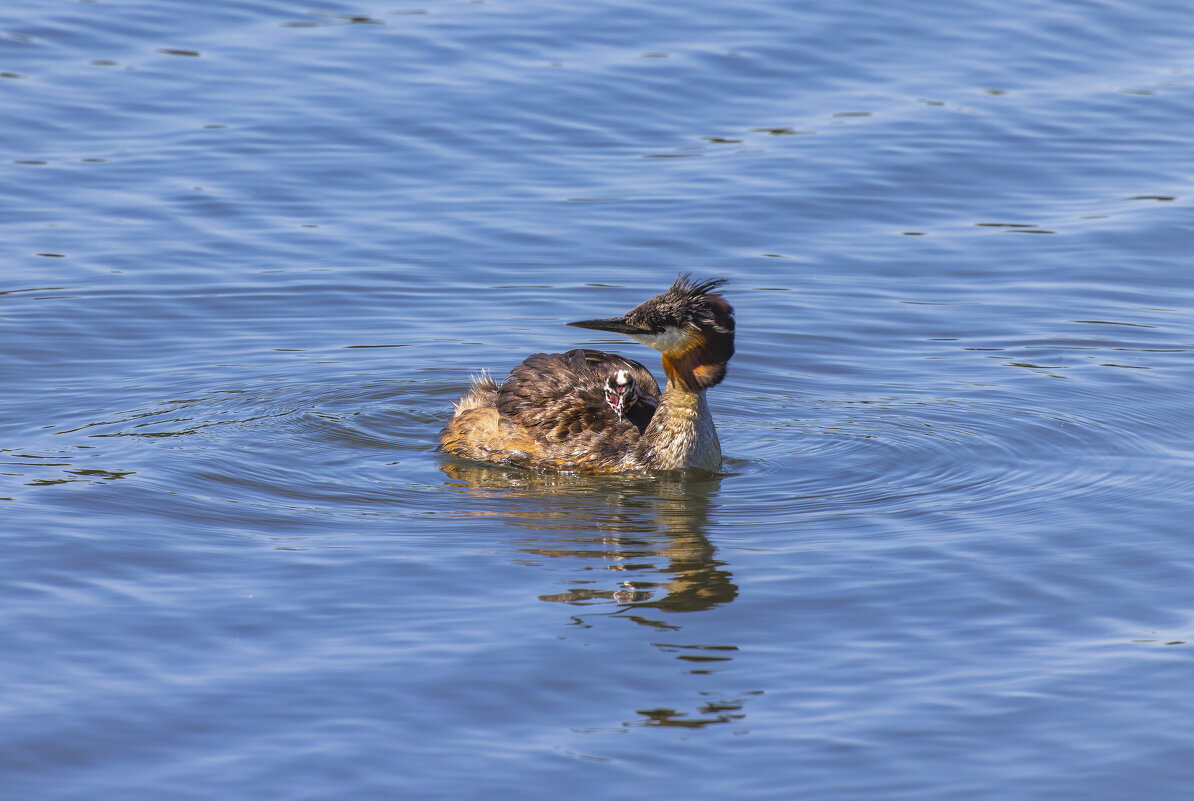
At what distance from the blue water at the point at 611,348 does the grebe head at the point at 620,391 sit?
1.74 ft

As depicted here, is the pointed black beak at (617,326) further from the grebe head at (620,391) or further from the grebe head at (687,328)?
the grebe head at (620,391)

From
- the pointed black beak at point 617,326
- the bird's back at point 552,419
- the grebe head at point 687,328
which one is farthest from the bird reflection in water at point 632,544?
the pointed black beak at point 617,326

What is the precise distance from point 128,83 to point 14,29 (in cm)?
257

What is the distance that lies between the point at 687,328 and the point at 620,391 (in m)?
0.78

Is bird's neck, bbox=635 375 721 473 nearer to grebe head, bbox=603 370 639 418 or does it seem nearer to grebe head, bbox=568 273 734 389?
grebe head, bbox=568 273 734 389

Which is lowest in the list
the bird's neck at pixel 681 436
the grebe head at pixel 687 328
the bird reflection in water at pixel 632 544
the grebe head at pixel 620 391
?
the bird reflection in water at pixel 632 544

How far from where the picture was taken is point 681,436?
10.9m

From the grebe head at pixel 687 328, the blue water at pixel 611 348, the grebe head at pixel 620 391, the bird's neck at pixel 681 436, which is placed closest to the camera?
the blue water at pixel 611 348

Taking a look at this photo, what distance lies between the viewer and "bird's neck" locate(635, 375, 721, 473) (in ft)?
35.8

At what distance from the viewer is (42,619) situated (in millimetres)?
8156

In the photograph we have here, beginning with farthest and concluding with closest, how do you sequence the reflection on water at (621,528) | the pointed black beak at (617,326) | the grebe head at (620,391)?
the grebe head at (620,391) < the pointed black beak at (617,326) < the reflection on water at (621,528)

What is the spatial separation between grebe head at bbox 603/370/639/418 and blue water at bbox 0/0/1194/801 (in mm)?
529

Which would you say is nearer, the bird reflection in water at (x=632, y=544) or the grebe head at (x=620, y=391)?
the bird reflection in water at (x=632, y=544)

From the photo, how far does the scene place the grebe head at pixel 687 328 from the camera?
10.7 meters
